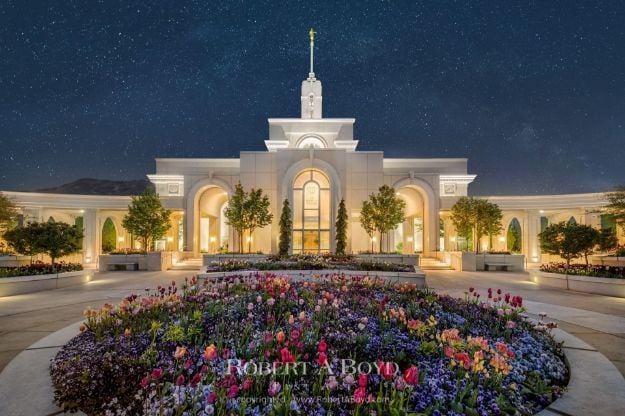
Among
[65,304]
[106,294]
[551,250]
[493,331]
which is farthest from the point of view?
[551,250]

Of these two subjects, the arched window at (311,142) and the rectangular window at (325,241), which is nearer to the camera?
the rectangular window at (325,241)

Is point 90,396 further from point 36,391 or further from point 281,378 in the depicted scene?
point 281,378

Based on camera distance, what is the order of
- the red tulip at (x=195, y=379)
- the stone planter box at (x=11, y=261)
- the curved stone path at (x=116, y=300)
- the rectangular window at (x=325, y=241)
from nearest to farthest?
Result: the red tulip at (x=195, y=379), the curved stone path at (x=116, y=300), the stone planter box at (x=11, y=261), the rectangular window at (x=325, y=241)

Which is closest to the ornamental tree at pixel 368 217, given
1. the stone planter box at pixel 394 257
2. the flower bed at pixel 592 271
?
the stone planter box at pixel 394 257

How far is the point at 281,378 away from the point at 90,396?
2.07 meters

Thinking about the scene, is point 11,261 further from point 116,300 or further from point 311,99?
point 311,99

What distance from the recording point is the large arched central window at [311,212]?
94.7 ft

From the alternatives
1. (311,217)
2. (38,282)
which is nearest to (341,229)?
(311,217)

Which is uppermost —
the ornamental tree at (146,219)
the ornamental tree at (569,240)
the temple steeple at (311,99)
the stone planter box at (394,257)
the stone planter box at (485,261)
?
the temple steeple at (311,99)

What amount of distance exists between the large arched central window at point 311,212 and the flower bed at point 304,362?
2218 cm

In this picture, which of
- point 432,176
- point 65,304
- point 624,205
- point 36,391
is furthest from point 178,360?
point 432,176

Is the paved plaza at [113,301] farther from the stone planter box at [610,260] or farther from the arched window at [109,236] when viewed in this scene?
the arched window at [109,236]

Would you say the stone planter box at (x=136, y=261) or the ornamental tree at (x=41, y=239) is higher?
the ornamental tree at (x=41, y=239)

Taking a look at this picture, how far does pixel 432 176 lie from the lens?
103 feet
